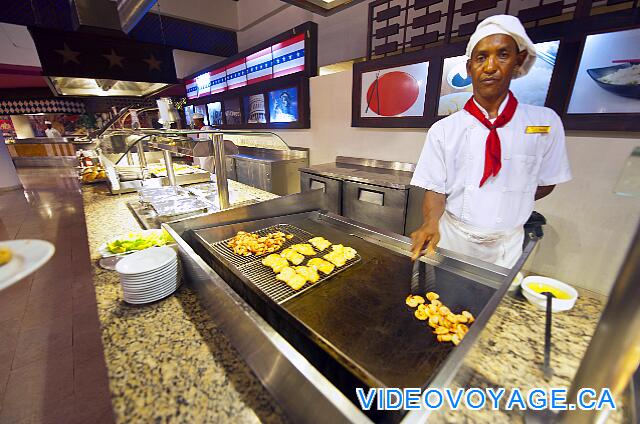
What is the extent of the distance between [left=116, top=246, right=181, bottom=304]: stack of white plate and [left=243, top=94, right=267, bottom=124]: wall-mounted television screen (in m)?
5.90

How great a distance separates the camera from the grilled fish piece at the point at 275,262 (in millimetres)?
1417

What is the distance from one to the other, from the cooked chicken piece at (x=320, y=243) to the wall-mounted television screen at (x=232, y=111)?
6.80 m

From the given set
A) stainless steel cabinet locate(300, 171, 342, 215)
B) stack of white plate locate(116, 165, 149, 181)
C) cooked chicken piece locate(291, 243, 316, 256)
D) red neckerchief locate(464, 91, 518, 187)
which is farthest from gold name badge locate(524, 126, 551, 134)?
stack of white plate locate(116, 165, 149, 181)

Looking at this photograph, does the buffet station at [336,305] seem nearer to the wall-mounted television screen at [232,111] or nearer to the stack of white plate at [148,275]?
the stack of white plate at [148,275]

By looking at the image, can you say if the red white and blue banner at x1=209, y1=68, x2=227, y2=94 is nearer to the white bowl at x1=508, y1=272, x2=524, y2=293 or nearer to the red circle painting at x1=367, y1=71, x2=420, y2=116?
the red circle painting at x1=367, y1=71, x2=420, y2=116

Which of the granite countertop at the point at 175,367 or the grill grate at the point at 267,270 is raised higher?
the grill grate at the point at 267,270

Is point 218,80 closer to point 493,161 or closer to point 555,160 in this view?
point 493,161

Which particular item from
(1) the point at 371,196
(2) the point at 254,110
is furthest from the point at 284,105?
(1) the point at 371,196

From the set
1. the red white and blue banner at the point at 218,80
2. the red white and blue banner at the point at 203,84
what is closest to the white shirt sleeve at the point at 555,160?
the red white and blue banner at the point at 218,80

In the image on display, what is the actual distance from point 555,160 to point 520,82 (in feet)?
5.40

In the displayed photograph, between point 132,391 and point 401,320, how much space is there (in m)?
0.95

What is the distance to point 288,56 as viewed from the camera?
5578mm

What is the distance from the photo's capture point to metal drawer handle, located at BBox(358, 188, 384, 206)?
375 centimetres

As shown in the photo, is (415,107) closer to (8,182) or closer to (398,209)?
(398,209)
